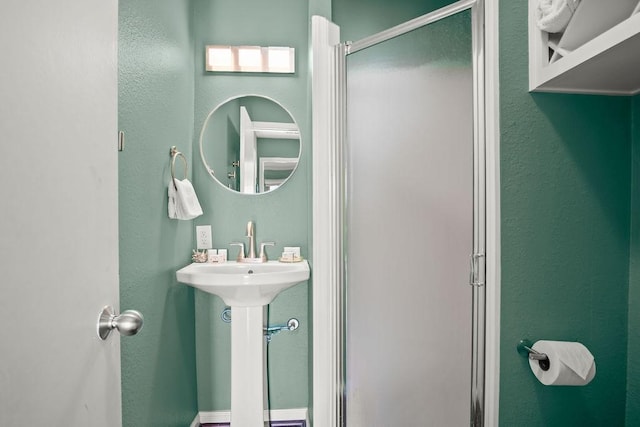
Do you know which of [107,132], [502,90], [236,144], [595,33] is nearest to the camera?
[107,132]

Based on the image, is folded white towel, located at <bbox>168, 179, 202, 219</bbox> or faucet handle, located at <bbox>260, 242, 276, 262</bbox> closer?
folded white towel, located at <bbox>168, 179, 202, 219</bbox>

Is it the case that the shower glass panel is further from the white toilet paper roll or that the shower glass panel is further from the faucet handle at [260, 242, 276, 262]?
the faucet handle at [260, 242, 276, 262]

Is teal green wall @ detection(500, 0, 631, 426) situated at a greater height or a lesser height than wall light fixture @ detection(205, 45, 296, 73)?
lesser

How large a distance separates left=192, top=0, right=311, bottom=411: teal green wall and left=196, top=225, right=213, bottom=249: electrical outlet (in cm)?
5

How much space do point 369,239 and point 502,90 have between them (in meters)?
0.68

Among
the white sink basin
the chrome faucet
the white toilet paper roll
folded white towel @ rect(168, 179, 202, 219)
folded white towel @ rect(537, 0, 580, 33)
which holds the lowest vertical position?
the white toilet paper roll

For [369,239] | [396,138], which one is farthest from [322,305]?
[396,138]

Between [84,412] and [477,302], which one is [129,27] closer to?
[84,412]

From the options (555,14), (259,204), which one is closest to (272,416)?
(259,204)

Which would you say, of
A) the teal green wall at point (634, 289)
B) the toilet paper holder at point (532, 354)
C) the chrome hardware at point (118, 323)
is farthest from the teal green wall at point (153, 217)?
the teal green wall at point (634, 289)

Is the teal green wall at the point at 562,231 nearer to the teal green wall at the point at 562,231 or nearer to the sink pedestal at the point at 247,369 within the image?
the teal green wall at the point at 562,231

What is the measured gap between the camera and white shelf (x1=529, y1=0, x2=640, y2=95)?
0.71 m

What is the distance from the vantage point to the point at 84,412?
56 cm

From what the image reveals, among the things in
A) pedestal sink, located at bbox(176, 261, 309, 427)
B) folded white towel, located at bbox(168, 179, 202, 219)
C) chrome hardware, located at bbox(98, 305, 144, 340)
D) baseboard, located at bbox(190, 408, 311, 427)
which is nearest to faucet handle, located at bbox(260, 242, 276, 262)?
pedestal sink, located at bbox(176, 261, 309, 427)
